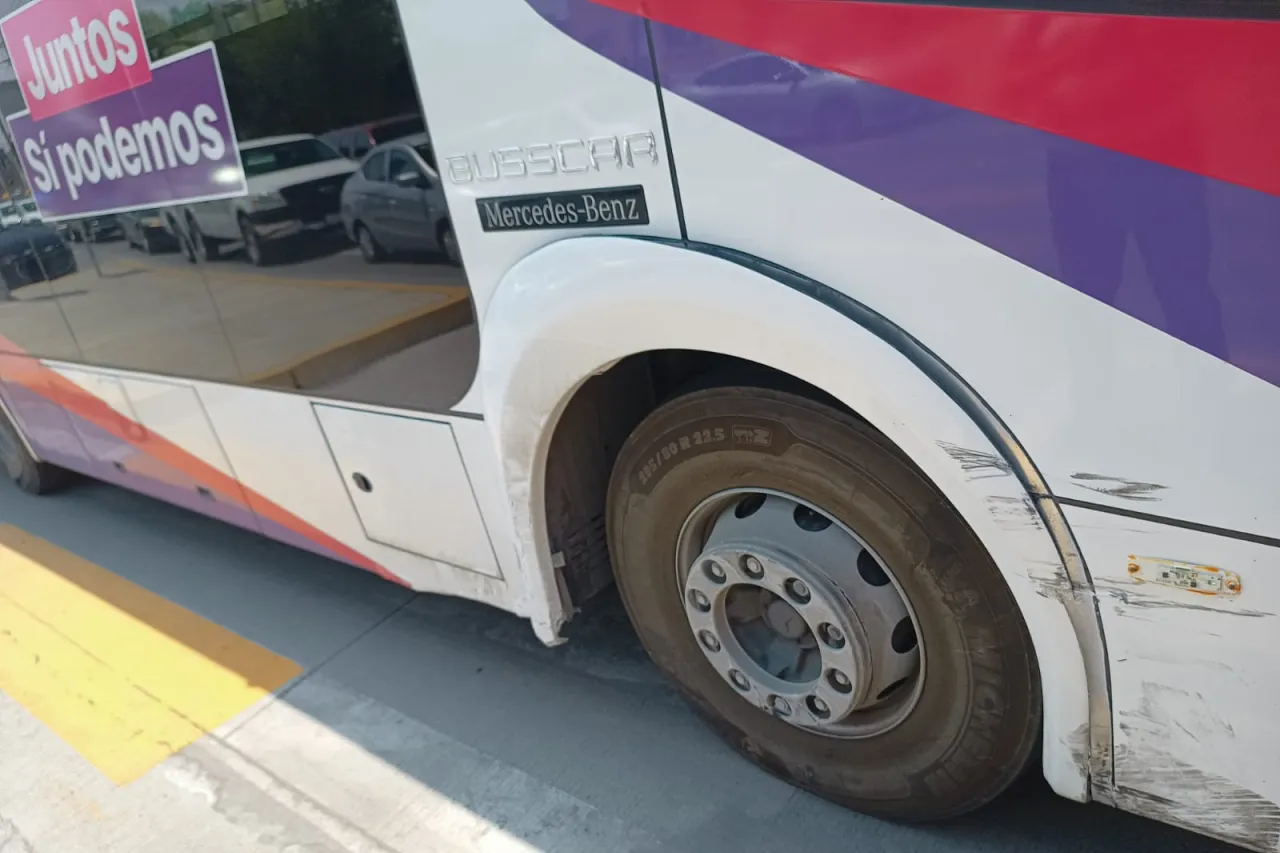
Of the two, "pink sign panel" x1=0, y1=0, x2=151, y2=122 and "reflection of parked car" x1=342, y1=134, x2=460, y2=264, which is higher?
"pink sign panel" x1=0, y1=0, x2=151, y2=122

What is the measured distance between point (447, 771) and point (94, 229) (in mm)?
2313

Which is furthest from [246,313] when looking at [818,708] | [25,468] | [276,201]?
[25,468]

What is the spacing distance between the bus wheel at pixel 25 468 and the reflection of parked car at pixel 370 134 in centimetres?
408

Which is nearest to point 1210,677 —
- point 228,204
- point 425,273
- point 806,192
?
point 806,192

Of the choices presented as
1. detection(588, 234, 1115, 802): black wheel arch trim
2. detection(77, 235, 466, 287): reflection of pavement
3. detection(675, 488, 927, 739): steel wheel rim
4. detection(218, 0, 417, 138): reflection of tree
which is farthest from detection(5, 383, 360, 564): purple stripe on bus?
detection(588, 234, 1115, 802): black wheel arch trim

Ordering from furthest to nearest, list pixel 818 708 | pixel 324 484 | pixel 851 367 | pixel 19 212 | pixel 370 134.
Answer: pixel 19 212 < pixel 324 484 < pixel 370 134 < pixel 818 708 < pixel 851 367

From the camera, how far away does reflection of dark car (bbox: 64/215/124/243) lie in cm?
328

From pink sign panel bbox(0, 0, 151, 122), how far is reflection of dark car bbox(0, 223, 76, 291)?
21.4 inches

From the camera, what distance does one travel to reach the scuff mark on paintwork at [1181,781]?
5.16 ft

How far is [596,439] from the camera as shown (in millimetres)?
→ 2438

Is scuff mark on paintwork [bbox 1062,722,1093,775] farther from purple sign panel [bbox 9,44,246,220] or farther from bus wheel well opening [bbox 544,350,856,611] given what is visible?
purple sign panel [bbox 9,44,246,220]

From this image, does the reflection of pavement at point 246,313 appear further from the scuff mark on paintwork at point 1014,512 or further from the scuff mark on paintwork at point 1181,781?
the scuff mark on paintwork at point 1181,781

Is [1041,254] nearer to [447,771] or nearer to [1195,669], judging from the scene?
[1195,669]

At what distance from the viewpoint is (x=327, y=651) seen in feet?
11.3
